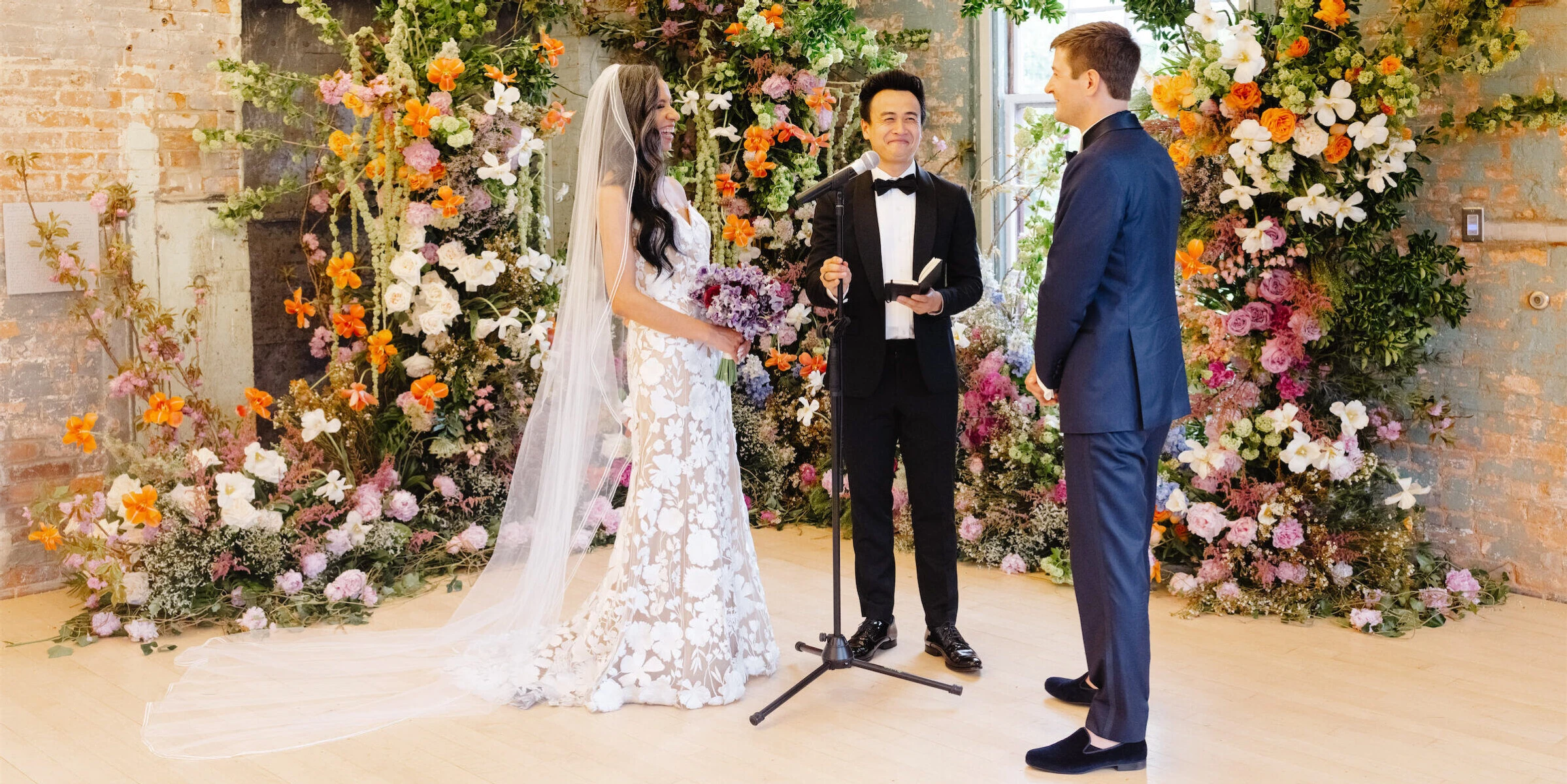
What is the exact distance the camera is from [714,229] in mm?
6371

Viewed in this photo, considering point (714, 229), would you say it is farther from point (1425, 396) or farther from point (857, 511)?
point (1425, 396)

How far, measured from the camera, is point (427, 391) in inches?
209

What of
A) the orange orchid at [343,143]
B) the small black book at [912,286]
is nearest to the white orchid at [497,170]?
the orange orchid at [343,143]

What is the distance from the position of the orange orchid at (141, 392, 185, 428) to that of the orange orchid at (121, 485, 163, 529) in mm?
347

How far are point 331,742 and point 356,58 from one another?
116 inches

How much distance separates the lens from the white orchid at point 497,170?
5.44m

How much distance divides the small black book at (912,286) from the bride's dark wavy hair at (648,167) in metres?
0.68

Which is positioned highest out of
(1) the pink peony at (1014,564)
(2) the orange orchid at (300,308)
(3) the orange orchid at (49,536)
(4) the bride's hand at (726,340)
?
(2) the orange orchid at (300,308)

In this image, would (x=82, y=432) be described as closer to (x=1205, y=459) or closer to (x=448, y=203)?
(x=448, y=203)

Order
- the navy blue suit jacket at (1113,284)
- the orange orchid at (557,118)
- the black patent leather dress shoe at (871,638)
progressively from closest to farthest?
the navy blue suit jacket at (1113,284), the black patent leather dress shoe at (871,638), the orange orchid at (557,118)

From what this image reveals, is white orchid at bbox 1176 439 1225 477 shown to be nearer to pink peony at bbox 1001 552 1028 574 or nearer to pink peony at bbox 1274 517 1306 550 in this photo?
pink peony at bbox 1274 517 1306 550

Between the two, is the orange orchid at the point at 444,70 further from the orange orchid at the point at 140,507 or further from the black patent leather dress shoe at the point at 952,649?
the black patent leather dress shoe at the point at 952,649

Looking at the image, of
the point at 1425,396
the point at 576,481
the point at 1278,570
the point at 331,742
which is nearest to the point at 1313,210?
the point at 1425,396

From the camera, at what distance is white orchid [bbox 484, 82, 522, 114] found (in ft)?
17.8
